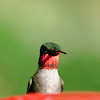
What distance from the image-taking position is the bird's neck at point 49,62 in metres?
2.82

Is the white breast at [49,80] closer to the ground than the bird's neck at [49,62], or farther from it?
closer to the ground

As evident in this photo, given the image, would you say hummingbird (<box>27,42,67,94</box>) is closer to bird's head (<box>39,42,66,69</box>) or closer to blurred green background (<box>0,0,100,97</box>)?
bird's head (<box>39,42,66,69</box>)

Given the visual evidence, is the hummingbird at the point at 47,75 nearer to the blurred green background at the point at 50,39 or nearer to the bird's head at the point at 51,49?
the bird's head at the point at 51,49

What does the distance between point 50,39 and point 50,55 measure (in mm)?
3049

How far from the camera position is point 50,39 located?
19.2 ft

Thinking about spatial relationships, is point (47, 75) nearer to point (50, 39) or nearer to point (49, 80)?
point (49, 80)

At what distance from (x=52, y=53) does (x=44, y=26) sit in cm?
356

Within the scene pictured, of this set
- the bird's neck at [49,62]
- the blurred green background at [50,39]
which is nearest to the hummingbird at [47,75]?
the bird's neck at [49,62]

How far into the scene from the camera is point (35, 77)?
280 cm

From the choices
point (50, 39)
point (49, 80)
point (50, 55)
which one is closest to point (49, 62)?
point (50, 55)

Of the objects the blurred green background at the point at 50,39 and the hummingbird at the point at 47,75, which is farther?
the blurred green background at the point at 50,39

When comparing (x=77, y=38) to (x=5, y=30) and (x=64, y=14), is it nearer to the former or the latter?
(x=64, y=14)

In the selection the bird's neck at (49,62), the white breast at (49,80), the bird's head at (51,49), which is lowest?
the white breast at (49,80)

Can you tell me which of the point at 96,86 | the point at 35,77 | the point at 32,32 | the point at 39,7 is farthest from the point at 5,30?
the point at 35,77
